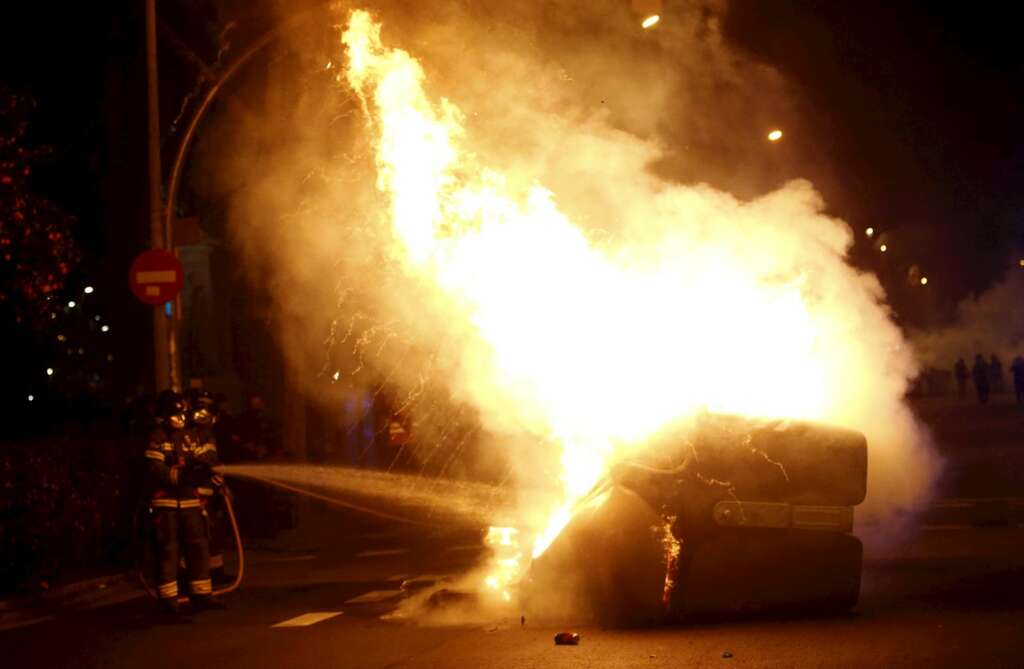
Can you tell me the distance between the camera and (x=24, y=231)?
1180 centimetres

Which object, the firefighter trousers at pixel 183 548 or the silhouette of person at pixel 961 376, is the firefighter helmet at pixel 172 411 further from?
the silhouette of person at pixel 961 376

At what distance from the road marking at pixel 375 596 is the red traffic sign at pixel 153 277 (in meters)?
4.44

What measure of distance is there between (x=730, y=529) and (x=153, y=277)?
7663 millimetres

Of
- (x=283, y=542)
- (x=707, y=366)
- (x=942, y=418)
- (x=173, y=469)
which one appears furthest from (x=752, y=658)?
(x=942, y=418)

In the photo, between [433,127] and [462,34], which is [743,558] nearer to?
[433,127]

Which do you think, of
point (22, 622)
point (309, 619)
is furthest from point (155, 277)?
point (309, 619)

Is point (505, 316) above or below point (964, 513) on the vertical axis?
above

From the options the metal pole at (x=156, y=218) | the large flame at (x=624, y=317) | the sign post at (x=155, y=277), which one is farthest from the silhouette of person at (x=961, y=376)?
the sign post at (x=155, y=277)

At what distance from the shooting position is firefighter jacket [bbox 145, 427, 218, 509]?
31.7 feet

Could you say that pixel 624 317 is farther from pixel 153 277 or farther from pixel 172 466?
pixel 153 277

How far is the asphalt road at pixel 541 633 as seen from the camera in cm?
707

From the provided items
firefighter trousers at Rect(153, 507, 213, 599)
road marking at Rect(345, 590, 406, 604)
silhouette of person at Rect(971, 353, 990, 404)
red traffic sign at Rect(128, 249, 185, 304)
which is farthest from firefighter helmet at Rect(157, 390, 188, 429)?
silhouette of person at Rect(971, 353, 990, 404)

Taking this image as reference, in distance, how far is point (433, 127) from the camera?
1113 centimetres

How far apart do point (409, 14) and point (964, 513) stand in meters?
8.46
